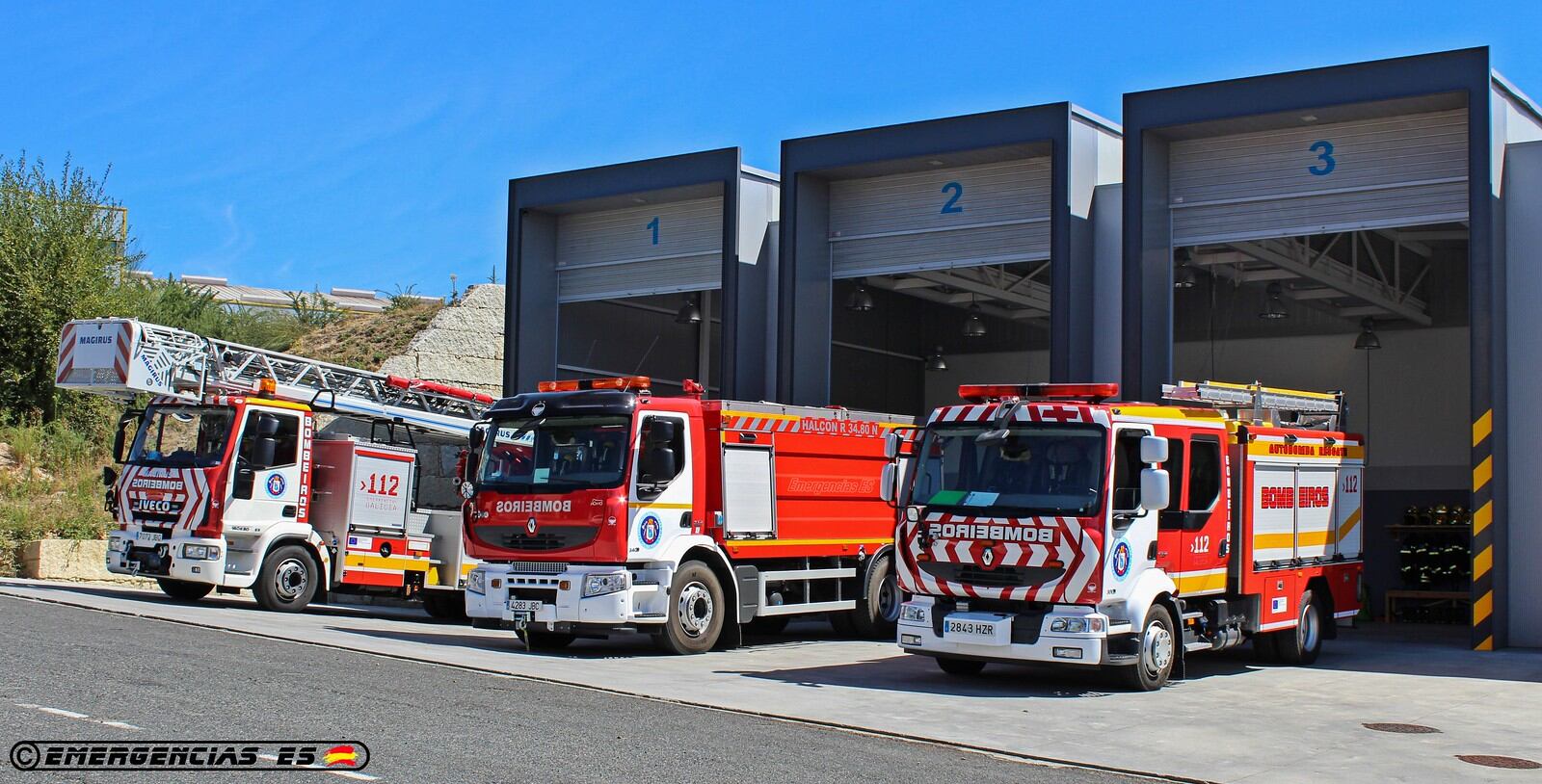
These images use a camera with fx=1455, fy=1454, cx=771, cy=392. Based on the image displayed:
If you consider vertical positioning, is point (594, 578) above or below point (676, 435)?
below

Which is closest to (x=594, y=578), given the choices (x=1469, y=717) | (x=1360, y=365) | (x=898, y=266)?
(x=1469, y=717)

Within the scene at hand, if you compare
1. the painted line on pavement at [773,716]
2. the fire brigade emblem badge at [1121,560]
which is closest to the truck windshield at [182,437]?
the painted line on pavement at [773,716]

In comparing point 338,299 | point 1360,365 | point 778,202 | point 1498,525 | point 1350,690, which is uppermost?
point 338,299

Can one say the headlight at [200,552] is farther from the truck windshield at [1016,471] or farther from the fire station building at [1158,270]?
the truck windshield at [1016,471]

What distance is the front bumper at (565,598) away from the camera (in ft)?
47.0

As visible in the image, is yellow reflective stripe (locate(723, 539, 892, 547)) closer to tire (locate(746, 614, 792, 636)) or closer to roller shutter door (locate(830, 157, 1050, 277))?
tire (locate(746, 614, 792, 636))

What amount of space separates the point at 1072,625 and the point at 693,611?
451cm

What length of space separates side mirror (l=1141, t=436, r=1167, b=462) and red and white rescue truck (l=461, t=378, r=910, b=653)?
8.30 feet

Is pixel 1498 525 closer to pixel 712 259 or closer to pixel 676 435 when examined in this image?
pixel 676 435

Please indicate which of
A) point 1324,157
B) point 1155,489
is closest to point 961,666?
point 1155,489

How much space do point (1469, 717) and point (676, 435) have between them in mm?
7701

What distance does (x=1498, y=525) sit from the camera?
16.8 metres

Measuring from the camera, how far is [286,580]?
18.6 metres

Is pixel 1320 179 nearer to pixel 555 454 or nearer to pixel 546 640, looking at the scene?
pixel 555 454
